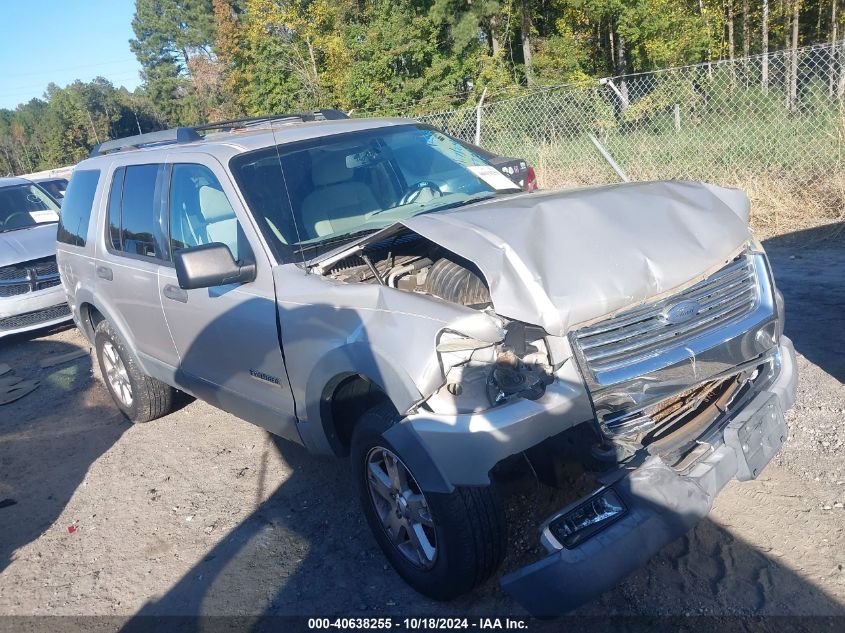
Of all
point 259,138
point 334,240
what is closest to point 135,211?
point 259,138

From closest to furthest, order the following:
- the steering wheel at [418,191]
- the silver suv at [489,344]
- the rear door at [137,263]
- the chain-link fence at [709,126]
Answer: the silver suv at [489,344]
the steering wheel at [418,191]
the rear door at [137,263]
the chain-link fence at [709,126]

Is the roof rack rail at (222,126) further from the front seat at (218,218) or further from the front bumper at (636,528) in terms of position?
the front bumper at (636,528)

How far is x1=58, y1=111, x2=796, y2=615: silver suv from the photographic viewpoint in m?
2.56

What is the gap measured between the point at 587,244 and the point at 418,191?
1548 mm

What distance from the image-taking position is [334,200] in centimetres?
387

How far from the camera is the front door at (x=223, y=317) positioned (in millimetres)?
3590

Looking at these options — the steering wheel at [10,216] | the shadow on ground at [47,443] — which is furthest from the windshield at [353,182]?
the steering wheel at [10,216]

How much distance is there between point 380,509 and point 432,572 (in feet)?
1.34

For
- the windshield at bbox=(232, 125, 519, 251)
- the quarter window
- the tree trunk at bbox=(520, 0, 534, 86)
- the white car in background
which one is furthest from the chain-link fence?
the tree trunk at bbox=(520, 0, 534, 86)

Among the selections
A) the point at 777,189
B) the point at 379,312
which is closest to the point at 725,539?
the point at 379,312

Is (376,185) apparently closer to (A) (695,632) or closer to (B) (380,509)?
(B) (380,509)

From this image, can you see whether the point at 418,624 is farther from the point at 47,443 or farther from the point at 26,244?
the point at 26,244

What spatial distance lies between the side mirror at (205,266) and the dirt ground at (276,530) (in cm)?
143

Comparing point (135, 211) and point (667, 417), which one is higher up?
point (135, 211)
